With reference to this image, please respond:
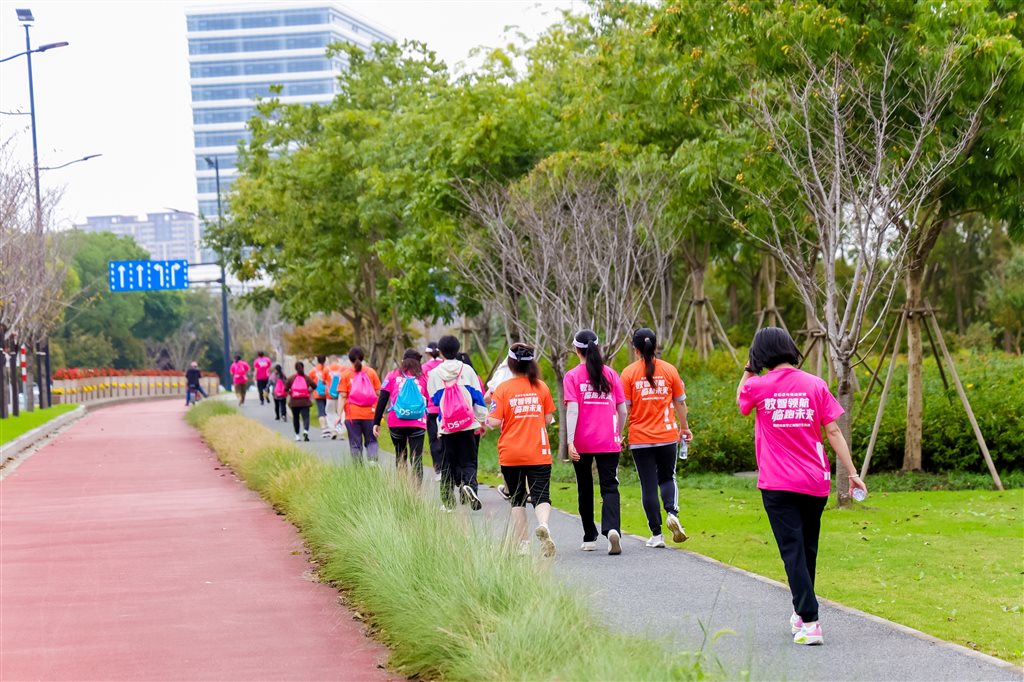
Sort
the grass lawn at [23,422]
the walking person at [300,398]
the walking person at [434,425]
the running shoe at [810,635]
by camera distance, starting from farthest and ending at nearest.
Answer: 1. the grass lawn at [23,422]
2. the walking person at [300,398]
3. the walking person at [434,425]
4. the running shoe at [810,635]

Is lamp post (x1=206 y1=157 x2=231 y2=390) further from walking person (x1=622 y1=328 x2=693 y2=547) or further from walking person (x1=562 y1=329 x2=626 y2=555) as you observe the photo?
walking person (x1=562 y1=329 x2=626 y2=555)

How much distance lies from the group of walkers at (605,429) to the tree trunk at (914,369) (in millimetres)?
5663

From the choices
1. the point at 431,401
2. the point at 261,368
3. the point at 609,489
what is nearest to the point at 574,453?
the point at 609,489

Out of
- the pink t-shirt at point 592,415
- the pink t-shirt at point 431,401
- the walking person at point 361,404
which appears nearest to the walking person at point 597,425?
the pink t-shirt at point 592,415

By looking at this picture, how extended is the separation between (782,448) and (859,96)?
8.81 metres

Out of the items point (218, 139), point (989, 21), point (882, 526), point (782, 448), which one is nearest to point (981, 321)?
point (989, 21)

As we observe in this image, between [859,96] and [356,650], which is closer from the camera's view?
Result: [356,650]

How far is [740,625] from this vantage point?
26.7 feet

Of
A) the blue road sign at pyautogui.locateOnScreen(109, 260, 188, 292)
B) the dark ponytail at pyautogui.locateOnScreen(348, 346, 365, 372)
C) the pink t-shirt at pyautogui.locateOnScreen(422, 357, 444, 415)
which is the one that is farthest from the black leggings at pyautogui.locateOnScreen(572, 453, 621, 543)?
the blue road sign at pyautogui.locateOnScreen(109, 260, 188, 292)

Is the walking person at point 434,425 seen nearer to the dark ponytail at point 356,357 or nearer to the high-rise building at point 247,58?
the dark ponytail at point 356,357

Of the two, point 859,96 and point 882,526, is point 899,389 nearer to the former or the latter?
point 859,96

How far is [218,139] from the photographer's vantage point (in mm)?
186125

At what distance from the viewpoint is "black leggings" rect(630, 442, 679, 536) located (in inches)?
449

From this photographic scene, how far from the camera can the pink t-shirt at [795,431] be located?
7.64m
